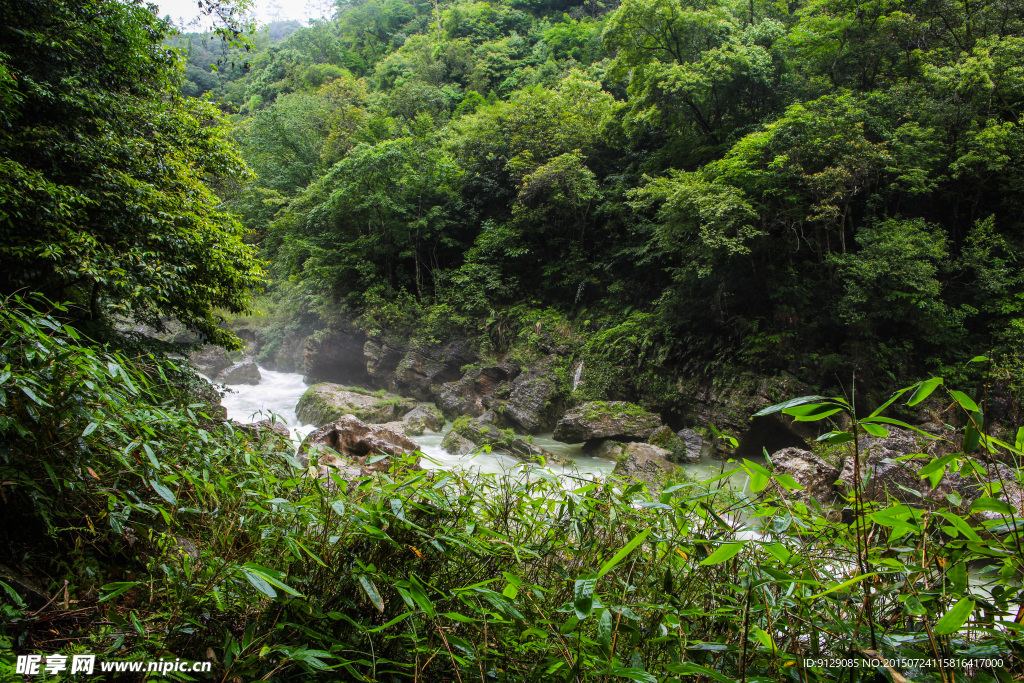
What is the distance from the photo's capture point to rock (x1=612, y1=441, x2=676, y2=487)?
790 cm

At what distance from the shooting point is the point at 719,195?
9.80 m

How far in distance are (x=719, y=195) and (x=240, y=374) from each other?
16.9 m

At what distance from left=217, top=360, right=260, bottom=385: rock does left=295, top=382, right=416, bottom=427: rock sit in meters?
5.66

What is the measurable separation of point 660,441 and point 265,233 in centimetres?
1787

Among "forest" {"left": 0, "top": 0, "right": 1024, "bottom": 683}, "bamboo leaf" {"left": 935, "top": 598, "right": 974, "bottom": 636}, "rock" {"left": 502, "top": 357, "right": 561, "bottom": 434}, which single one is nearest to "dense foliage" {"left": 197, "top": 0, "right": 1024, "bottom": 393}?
"forest" {"left": 0, "top": 0, "right": 1024, "bottom": 683}

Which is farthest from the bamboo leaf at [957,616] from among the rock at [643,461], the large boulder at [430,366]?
the large boulder at [430,366]

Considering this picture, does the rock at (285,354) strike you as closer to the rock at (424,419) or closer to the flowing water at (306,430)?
the flowing water at (306,430)

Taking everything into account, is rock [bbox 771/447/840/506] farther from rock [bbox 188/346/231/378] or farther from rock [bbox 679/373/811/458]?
rock [bbox 188/346/231/378]

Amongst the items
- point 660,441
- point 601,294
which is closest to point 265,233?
point 601,294

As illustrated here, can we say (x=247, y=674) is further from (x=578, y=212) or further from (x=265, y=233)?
(x=265, y=233)

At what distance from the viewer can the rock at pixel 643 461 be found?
7.90m

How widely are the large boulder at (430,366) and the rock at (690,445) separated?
6.81 m

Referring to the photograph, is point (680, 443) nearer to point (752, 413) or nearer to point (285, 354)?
point (752, 413)

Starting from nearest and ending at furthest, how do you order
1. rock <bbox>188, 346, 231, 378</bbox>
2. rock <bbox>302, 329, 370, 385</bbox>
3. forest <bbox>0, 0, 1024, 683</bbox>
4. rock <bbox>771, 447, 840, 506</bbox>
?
1. forest <bbox>0, 0, 1024, 683</bbox>
2. rock <bbox>771, 447, 840, 506</bbox>
3. rock <bbox>302, 329, 370, 385</bbox>
4. rock <bbox>188, 346, 231, 378</bbox>
